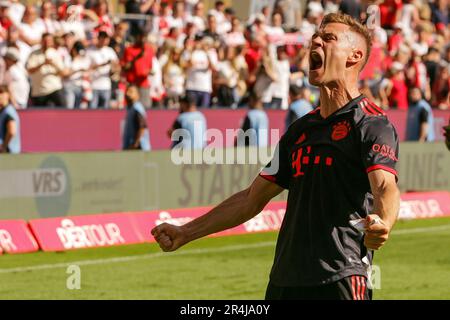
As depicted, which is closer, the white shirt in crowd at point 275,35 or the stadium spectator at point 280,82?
the stadium spectator at point 280,82

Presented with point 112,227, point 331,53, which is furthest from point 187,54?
point 331,53

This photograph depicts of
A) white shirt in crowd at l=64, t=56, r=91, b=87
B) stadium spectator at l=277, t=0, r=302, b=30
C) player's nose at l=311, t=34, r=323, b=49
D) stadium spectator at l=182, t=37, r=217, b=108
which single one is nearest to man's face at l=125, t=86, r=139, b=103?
white shirt in crowd at l=64, t=56, r=91, b=87

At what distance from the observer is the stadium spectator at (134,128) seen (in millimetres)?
19241

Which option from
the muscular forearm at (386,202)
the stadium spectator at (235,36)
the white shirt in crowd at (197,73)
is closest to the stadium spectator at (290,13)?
the stadium spectator at (235,36)

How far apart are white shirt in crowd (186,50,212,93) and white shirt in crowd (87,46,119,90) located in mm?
1767

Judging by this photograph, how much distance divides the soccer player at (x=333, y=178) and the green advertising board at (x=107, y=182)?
1020 cm

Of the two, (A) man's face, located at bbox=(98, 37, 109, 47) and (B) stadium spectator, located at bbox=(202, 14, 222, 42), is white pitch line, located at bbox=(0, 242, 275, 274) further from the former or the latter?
(B) stadium spectator, located at bbox=(202, 14, 222, 42)

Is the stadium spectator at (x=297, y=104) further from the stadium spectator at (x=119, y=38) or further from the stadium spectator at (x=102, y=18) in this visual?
the stadium spectator at (x=102, y=18)

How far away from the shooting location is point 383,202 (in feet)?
17.8

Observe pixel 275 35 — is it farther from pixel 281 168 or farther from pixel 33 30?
pixel 281 168

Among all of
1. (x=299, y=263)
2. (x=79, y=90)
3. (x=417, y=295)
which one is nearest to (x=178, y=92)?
(x=79, y=90)

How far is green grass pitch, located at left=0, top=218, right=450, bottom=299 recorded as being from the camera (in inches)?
484
